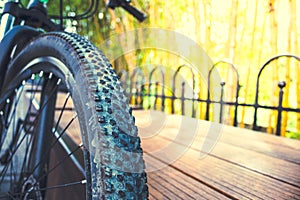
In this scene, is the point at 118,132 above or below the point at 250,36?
below

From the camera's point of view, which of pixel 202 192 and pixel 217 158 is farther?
pixel 217 158

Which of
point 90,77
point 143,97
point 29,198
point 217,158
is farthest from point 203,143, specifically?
point 143,97

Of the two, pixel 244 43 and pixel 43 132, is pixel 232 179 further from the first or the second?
pixel 244 43

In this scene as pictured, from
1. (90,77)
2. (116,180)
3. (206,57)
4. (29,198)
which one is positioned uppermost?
(206,57)

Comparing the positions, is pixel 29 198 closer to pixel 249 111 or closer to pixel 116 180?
pixel 116 180

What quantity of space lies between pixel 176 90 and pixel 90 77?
1.99 meters

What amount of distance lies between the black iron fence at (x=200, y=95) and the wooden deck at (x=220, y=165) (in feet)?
0.83

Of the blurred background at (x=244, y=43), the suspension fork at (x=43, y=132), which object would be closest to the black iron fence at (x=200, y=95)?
the blurred background at (x=244, y=43)

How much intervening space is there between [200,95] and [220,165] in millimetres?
1552

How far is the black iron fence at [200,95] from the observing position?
1435 mm

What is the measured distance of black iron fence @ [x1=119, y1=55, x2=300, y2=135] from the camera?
1.43 metres

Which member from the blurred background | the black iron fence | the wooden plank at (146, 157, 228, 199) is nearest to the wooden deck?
the wooden plank at (146, 157, 228, 199)

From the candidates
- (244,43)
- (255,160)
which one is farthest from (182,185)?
(244,43)

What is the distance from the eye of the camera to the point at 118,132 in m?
0.33
